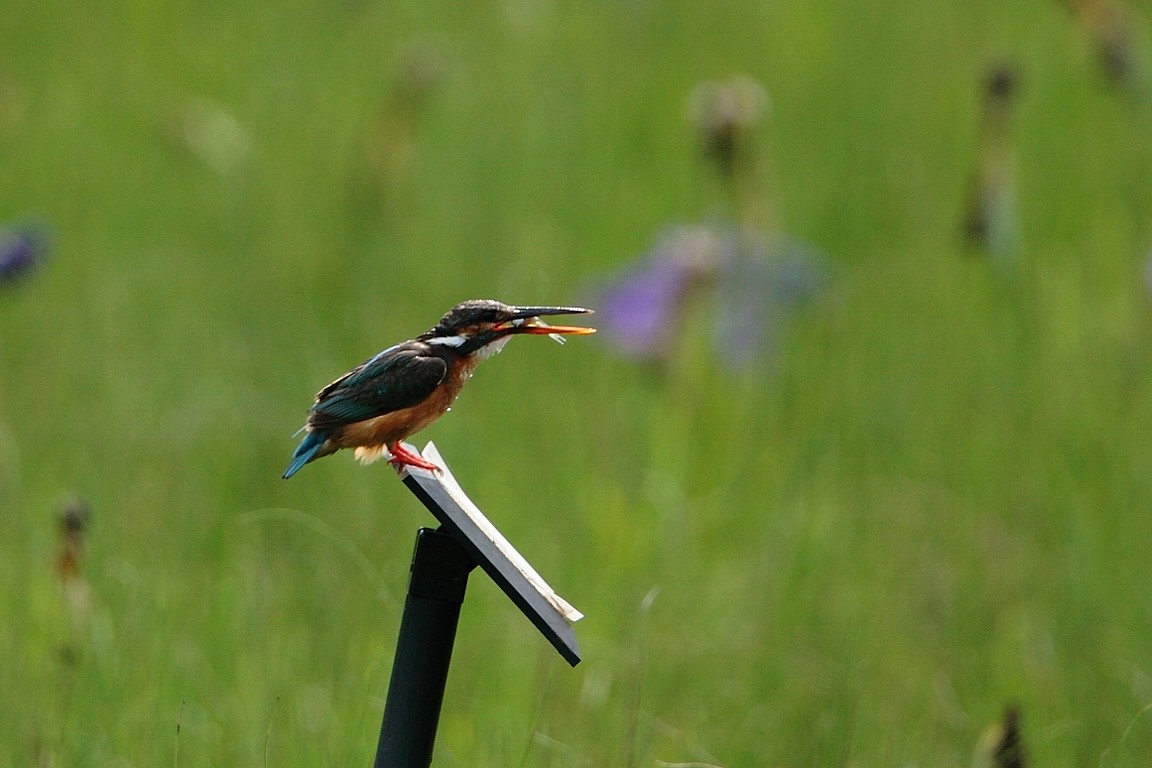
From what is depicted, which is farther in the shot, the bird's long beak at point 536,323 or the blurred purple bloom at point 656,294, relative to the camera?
the blurred purple bloom at point 656,294

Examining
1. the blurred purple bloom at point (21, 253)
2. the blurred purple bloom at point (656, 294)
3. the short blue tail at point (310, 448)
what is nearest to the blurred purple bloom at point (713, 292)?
the blurred purple bloom at point (656, 294)

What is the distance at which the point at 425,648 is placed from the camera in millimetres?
1107

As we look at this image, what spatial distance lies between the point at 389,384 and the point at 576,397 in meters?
2.02

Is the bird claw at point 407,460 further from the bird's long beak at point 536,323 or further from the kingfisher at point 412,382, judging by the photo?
the bird's long beak at point 536,323

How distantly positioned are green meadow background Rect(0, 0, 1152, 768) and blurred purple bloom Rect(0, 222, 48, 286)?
0.36 metres

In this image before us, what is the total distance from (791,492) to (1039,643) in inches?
18.1

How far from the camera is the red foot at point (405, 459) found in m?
1.09

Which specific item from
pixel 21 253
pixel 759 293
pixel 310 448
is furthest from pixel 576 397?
pixel 310 448

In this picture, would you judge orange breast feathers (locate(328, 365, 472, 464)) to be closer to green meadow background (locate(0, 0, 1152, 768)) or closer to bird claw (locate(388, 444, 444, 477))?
bird claw (locate(388, 444, 444, 477))

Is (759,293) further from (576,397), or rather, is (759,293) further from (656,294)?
(576,397)

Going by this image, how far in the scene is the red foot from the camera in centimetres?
109

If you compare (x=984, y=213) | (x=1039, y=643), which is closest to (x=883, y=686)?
(x=1039, y=643)

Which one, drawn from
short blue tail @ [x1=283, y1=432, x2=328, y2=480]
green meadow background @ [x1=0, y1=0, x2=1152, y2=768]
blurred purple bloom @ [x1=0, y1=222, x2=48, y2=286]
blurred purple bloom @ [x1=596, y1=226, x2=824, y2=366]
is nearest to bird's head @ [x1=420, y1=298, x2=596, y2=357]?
short blue tail @ [x1=283, y1=432, x2=328, y2=480]

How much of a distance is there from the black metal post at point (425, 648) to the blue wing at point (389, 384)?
91 millimetres
